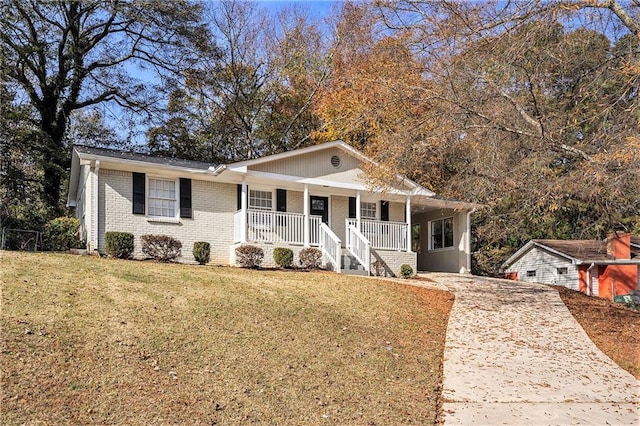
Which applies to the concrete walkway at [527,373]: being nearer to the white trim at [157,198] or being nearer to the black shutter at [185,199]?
the black shutter at [185,199]

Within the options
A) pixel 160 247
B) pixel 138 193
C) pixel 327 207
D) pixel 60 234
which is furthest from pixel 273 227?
pixel 60 234

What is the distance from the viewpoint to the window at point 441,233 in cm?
2312

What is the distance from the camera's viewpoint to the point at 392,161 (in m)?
13.7

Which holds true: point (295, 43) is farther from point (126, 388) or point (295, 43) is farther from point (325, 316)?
point (126, 388)

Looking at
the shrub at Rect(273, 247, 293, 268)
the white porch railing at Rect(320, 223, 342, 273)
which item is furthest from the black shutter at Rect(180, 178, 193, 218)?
the white porch railing at Rect(320, 223, 342, 273)

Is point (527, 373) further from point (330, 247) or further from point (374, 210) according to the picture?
point (374, 210)

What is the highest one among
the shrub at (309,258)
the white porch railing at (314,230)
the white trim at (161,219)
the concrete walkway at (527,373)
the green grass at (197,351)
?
the white trim at (161,219)

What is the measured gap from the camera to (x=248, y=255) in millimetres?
16797

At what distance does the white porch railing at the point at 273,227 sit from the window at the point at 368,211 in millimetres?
2690

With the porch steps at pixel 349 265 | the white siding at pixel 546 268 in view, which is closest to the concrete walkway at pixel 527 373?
the porch steps at pixel 349 265

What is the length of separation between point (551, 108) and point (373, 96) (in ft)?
15.8

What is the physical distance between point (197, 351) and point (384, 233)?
1236cm

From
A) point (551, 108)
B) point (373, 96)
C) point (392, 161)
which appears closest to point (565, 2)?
point (551, 108)

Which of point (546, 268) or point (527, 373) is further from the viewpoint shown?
point (546, 268)
